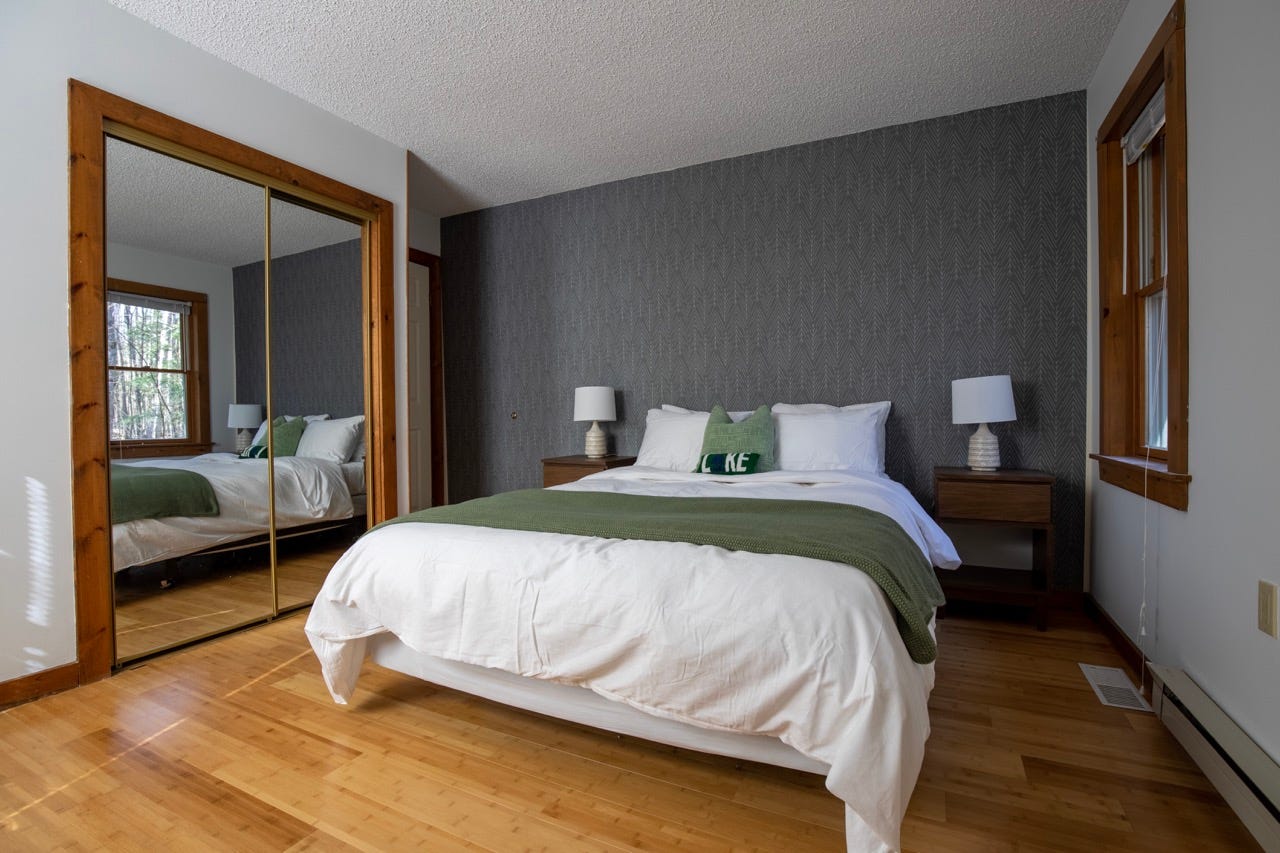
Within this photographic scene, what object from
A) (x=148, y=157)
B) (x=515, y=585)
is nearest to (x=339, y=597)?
(x=515, y=585)

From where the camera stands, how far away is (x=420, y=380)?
4.55 meters

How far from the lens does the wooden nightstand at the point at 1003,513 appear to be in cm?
263

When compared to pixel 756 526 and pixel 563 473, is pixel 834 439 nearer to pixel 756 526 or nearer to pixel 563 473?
pixel 756 526

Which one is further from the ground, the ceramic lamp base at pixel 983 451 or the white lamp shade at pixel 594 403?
the white lamp shade at pixel 594 403

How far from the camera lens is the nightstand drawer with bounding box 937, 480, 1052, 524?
2637mm

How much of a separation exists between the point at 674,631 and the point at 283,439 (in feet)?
7.81

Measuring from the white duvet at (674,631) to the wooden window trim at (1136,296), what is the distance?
1.19 m

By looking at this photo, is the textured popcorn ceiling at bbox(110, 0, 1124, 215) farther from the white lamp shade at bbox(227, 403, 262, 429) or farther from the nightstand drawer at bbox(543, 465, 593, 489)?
the nightstand drawer at bbox(543, 465, 593, 489)

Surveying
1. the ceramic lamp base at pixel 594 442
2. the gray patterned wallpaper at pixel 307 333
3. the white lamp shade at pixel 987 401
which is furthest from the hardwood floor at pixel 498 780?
the ceramic lamp base at pixel 594 442

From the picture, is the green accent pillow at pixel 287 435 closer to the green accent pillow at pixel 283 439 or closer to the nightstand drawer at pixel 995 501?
the green accent pillow at pixel 283 439

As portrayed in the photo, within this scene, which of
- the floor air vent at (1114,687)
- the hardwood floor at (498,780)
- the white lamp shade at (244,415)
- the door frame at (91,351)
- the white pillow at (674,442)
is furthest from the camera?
the white pillow at (674,442)

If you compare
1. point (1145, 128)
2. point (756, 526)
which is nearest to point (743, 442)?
point (756, 526)

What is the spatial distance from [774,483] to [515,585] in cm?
143

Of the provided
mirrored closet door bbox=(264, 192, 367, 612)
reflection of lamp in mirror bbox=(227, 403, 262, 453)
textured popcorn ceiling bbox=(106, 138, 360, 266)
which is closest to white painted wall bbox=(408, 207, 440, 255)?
mirrored closet door bbox=(264, 192, 367, 612)
